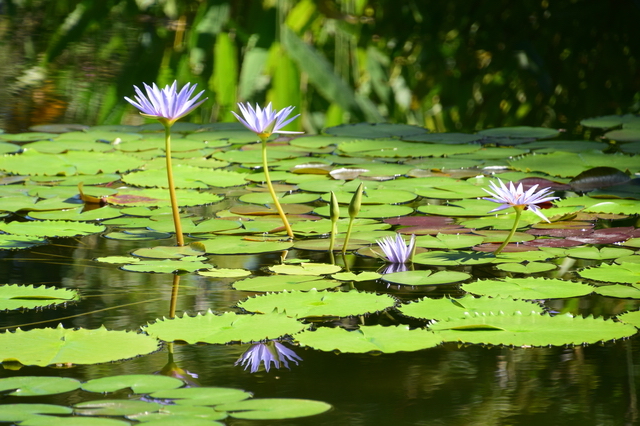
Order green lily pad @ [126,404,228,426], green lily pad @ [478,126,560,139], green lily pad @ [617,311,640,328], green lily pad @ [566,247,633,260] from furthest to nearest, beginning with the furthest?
green lily pad @ [478,126,560,139] < green lily pad @ [566,247,633,260] < green lily pad @ [617,311,640,328] < green lily pad @ [126,404,228,426]

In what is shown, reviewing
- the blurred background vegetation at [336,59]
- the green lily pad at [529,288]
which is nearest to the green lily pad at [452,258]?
the green lily pad at [529,288]

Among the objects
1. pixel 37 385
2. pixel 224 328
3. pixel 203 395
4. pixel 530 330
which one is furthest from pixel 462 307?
pixel 37 385

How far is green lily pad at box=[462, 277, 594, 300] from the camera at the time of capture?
4.02ft

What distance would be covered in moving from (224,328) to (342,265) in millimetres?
390

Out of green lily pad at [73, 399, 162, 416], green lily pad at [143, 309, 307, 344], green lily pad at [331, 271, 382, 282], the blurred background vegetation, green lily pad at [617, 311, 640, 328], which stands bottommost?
green lily pad at [73, 399, 162, 416]

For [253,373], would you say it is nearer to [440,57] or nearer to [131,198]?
[131,198]

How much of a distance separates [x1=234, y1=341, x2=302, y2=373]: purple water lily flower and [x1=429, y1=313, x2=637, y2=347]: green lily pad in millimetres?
205

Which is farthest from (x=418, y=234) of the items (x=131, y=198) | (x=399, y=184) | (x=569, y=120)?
(x=569, y=120)

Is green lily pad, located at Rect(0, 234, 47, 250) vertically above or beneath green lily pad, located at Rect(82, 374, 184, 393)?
above

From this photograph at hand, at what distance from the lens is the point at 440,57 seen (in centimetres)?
457

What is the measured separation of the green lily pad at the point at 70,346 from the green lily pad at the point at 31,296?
15 centimetres

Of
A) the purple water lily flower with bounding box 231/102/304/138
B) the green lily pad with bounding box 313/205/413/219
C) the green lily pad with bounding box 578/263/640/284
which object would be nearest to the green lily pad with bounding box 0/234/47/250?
the purple water lily flower with bounding box 231/102/304/138

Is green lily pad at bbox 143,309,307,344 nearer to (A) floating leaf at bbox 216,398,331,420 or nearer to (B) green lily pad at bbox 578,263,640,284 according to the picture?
(A) floating leaf at bbox 216,398,331,420

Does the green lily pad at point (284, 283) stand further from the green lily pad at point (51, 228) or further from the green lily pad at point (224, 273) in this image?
the green lily pad at point (51, 228)
